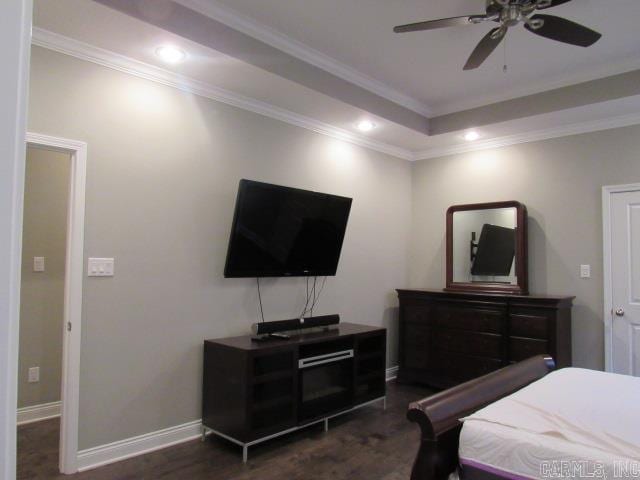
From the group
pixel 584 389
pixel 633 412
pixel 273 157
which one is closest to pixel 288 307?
pixel 273 157

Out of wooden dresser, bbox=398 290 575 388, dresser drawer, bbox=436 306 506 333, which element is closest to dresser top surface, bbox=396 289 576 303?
wooden dresser, bbox=398 290 575 388

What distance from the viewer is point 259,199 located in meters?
3.32

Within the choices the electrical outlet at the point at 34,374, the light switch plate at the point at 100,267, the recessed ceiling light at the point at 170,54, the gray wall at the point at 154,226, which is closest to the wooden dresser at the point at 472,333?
the gray wall at the point at 154,226

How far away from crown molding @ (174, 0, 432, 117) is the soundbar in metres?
2.07

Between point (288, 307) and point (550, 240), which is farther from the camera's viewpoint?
point (550, 240)

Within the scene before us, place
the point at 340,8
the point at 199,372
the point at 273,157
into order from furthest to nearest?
the point at 273,157 → the point at 199,372 → the point at 340,8

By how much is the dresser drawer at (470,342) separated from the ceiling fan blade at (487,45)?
2449 millimetres

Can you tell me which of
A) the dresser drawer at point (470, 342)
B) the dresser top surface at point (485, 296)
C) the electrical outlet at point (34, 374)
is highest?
the dresser top surface at point (485, 296)

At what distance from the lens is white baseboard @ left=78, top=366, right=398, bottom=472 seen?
272cm

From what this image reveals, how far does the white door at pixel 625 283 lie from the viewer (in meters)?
3.73

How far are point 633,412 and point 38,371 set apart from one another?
401cm

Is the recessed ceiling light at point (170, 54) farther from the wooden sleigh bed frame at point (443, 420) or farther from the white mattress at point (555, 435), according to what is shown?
the white mattress at point (555, 435)

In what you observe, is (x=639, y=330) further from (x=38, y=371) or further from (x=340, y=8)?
(x=38, y=371)

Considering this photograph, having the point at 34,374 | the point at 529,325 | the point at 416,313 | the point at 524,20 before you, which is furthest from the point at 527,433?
the point at 34,374
